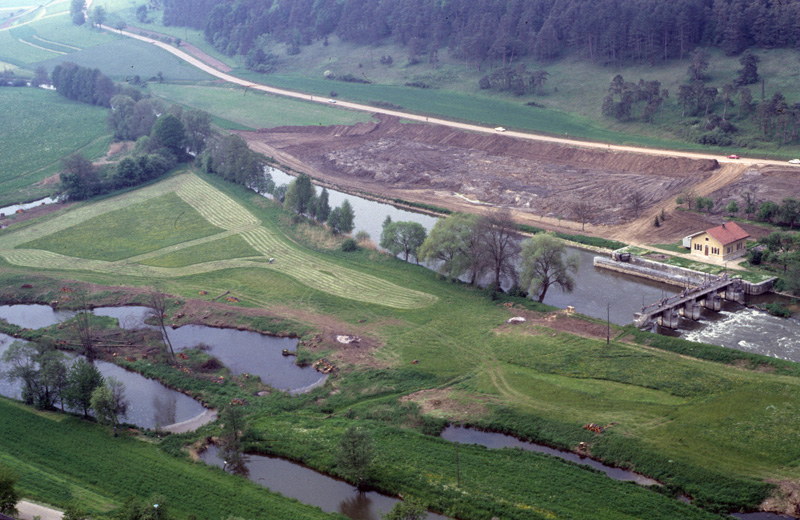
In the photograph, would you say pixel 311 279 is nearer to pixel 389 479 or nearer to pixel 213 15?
pixel 389 479

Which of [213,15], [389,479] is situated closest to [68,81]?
[213,15]

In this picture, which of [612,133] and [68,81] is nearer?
[612,133]

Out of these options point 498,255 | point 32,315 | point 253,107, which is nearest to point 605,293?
point 498,255

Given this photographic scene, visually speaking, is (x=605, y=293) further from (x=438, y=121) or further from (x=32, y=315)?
(x=438, y=121)

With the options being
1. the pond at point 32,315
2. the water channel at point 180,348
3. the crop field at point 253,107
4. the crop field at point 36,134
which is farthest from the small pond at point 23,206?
the crop field at point 253,107

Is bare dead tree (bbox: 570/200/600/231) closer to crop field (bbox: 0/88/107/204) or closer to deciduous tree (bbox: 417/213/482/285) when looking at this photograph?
deciduous tree (bbox: 417/213/482/285)

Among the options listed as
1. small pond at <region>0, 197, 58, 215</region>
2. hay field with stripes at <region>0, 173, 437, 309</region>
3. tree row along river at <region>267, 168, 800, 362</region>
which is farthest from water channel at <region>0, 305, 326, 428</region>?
small pond at <region>0, 197, 58, 215</region>
